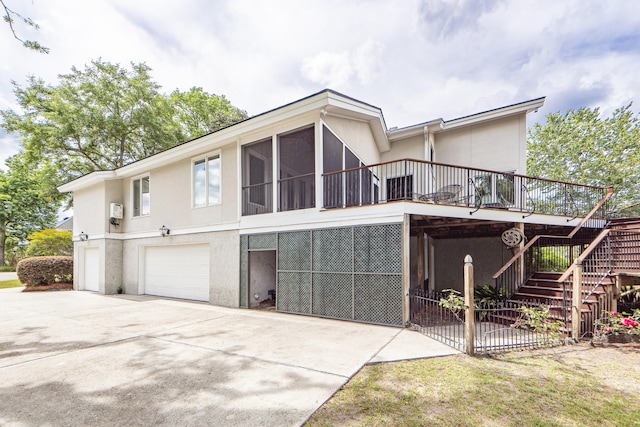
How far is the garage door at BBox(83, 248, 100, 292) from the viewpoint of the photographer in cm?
1301

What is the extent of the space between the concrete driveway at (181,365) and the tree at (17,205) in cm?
2827

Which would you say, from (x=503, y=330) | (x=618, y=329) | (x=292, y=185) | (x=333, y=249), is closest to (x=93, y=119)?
(x=292, y=185)

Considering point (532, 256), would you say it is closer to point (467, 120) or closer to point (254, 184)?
point (467, 120)

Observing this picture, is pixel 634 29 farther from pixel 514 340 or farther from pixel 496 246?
pixel 514 340

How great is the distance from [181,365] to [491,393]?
414cm

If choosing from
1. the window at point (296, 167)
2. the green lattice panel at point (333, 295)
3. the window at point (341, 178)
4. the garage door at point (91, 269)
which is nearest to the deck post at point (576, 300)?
the green lattice panel at point (333, 295)

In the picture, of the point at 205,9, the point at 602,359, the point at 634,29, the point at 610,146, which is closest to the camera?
the point at 602,359

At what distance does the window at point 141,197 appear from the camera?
1208cm

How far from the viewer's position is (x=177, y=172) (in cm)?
1085

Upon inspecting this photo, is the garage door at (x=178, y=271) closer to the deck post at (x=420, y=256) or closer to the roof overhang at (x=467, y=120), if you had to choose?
the deck post at (x=420, y=256)

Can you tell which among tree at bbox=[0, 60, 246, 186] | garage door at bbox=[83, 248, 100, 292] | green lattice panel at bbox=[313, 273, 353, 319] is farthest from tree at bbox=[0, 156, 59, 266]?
green lattice panel at bbox=[313, 273, 353, 319]

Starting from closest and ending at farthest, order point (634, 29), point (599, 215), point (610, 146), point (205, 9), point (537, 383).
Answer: point (537, 383), point (205, 9), point (599, 215), point (634, 29), point (610, 146)

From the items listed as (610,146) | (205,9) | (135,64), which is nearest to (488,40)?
(205,9)

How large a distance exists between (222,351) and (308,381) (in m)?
1.95
